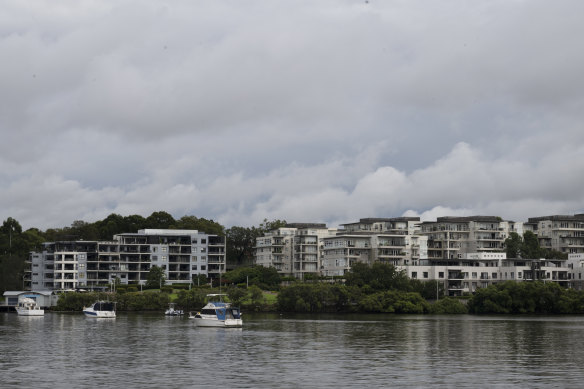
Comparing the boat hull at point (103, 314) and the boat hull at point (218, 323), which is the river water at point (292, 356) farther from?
the boat hull at point (103, 314)

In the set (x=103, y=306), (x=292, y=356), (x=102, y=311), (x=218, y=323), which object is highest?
(x=103, y=306)

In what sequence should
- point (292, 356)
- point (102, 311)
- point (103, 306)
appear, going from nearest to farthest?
point (292, 356), point (102, 311), point (103, 306)

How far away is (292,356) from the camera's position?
91.6 meters

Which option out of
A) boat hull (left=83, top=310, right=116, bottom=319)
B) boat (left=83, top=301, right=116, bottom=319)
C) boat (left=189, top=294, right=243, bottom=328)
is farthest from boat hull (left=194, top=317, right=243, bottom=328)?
boat (left=83, top=301, right=116, bottom=319)

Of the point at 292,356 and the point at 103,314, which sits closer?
the point at 292,356

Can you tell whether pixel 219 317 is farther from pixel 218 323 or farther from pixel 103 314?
pixel 103 314

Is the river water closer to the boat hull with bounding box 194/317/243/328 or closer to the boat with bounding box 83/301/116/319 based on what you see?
the boat hull with bounding box 194/317/243/328

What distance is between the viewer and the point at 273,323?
508 feet

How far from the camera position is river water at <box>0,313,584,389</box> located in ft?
234

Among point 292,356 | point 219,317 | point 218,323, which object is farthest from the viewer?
point 219,317

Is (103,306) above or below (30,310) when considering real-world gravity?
above

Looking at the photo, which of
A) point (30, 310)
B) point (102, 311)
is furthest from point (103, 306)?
point (30, 310)

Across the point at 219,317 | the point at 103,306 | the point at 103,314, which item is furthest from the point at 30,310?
the point at 219,317

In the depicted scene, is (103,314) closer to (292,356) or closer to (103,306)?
(103,306)
